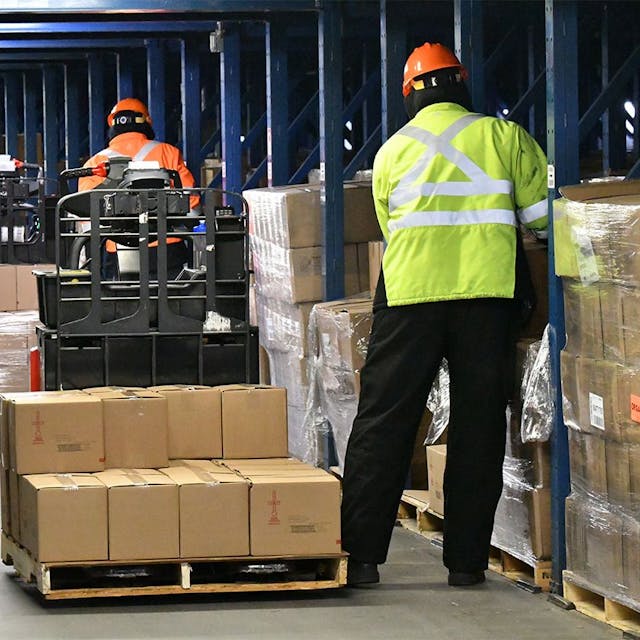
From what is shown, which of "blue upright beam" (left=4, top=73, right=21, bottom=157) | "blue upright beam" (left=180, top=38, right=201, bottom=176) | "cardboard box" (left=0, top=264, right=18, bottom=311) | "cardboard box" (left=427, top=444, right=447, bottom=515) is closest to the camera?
"cardboard box" (left=427, top=444, right=447, bottom=515)

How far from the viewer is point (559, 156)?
6.78 m

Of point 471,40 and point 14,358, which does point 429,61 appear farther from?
point 14,358

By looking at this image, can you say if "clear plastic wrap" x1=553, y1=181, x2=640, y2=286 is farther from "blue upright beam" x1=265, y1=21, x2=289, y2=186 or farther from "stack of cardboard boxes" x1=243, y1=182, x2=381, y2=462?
"blue upright beam" x1=265, y1=21, x2=289, y2=186

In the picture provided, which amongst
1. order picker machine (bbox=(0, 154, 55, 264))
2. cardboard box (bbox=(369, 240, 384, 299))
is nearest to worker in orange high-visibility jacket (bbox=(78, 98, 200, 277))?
cardboard box (bbox=(369, 240, 384, 299))

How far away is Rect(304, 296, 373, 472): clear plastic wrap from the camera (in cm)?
848

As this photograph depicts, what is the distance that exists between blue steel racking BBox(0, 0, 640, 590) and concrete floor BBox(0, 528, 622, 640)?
15.5 inches

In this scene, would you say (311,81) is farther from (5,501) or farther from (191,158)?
(5,501)

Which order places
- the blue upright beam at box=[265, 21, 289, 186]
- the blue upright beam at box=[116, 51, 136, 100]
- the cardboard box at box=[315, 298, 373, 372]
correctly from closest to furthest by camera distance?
the cardboard box at box=[315, 298, 373, 372], the blue upright beam at box=[265, 21, 289, 186], the blue upright beam at box=[116, 51, 136, 100]

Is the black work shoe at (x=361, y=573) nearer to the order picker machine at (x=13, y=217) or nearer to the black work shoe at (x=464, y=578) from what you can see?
the black work shoe at (x=464, y=578)

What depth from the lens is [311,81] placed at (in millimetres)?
19516

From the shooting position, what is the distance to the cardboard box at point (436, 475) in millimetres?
8008

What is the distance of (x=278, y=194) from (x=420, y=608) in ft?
11.5

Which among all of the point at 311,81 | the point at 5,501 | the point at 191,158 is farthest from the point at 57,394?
the point at 311,81

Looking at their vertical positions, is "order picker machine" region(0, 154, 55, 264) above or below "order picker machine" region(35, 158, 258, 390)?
above
